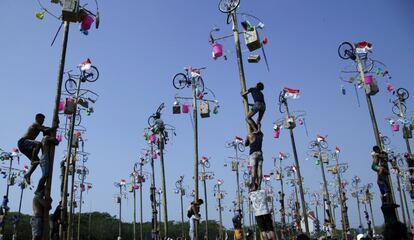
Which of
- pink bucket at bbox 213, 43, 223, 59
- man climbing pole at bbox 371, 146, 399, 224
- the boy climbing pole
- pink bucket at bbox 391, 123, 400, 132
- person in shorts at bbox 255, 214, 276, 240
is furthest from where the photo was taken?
pink bucket at bbox 391, 123, 400, 132

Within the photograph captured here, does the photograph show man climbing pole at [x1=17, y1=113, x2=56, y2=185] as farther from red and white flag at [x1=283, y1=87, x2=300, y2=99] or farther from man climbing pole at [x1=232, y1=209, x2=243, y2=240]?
red and white flag at [x1=283, y1=87, x2=300, y2=99]

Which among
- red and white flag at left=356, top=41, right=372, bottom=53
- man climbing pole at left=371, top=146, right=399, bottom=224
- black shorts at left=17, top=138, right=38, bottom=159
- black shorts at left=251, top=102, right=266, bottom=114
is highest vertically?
red and white flag at left=356, top=41, right=372, bottom=53

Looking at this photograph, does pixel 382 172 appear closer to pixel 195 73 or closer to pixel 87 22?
pixel 195 73

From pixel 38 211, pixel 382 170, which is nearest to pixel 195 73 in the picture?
pixel 382 170

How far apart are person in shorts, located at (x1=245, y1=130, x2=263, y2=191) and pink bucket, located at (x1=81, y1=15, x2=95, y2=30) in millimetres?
5368

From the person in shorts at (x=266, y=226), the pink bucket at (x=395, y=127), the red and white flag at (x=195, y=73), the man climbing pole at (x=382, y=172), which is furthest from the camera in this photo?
the pink bucket at (x=395, y=127)

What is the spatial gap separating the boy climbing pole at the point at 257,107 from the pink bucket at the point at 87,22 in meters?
4.76

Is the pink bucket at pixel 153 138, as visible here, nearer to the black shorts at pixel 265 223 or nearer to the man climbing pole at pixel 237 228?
the man climbing pole at pixel 237 228

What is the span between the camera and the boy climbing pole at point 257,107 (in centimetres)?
791

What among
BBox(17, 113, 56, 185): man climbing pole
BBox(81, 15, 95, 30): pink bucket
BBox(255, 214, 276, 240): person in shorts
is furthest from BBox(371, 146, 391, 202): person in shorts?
BBox(81, 15, 95, 30): pink bucket

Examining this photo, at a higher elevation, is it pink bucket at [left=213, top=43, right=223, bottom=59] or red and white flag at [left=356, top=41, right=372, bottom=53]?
red and white flag at [left=356, top=41, right=372, bottom=53]

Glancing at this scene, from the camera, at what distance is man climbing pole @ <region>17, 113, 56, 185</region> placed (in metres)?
7.36

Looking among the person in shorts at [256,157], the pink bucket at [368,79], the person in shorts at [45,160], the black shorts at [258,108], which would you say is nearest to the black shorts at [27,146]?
the person in shorts at [45,160]

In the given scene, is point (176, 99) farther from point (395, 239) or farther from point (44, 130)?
point (395, 239)
